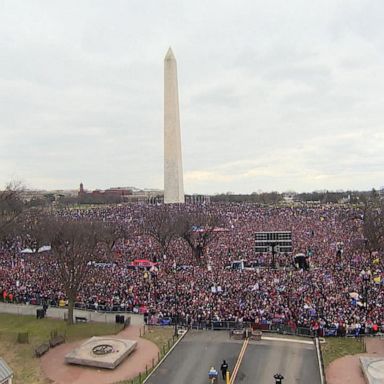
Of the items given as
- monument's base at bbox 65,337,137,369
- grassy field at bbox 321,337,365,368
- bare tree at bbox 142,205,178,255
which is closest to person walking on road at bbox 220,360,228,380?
grassy field at bbox 321,337,365,368

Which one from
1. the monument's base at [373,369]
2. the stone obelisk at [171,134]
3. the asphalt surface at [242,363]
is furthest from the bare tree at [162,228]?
the monument's base at [373,369]

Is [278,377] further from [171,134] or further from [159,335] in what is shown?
[171,134]

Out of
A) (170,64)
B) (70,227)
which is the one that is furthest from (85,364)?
(170,64)

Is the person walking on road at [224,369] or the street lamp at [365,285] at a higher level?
the street lamp at [365,285]

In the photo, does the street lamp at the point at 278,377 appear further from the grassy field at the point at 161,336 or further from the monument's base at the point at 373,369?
the grassy field at the point at 161,336

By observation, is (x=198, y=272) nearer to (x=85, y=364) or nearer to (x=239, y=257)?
(x=239, y=257)

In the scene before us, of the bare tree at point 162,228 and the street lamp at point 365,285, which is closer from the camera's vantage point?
the street lamp at point 365,285

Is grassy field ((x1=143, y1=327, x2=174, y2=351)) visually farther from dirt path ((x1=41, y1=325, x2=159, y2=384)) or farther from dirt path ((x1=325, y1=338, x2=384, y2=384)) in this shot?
dirt path ((x1=325, y1=338, x2=384, y2=384))
